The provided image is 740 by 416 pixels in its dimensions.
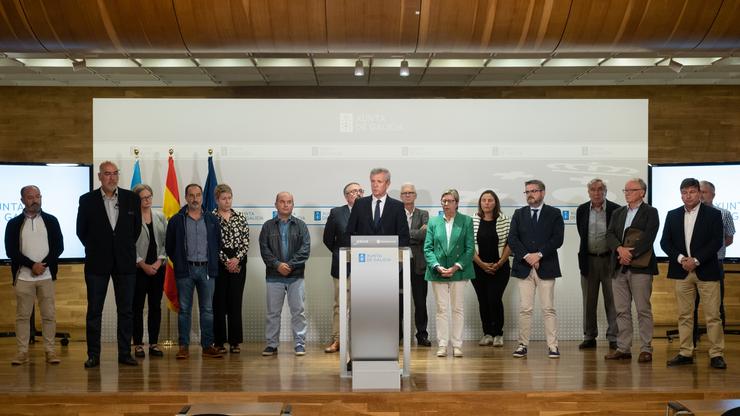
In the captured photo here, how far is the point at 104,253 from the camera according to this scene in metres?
7.03

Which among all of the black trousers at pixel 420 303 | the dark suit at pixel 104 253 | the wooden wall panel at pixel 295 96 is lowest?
the black trousers at pixel 420 303

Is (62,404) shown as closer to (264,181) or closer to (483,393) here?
(483,393)

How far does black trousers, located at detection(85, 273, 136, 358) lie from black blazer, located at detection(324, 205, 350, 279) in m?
2.09

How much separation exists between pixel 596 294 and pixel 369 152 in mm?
2841

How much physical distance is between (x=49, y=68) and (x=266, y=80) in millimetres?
2783

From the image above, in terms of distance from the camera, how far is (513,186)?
30.1ft

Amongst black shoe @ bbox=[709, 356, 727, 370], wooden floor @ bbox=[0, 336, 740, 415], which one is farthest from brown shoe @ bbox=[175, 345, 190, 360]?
black shoe @ bbox=[709, 356, 727, 370]

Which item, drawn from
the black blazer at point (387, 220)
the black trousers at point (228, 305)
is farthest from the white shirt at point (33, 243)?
the black blazer at point (387, 220)

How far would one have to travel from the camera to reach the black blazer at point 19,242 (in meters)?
7.37

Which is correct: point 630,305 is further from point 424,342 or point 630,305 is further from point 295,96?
point 295,96

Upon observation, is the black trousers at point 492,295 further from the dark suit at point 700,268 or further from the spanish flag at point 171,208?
the spanish flag at point 171,208

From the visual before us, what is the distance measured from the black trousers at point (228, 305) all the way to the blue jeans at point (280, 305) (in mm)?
287

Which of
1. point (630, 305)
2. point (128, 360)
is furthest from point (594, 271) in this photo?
point (128, 360)

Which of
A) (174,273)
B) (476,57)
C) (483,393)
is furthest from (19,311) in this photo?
(476,57)
